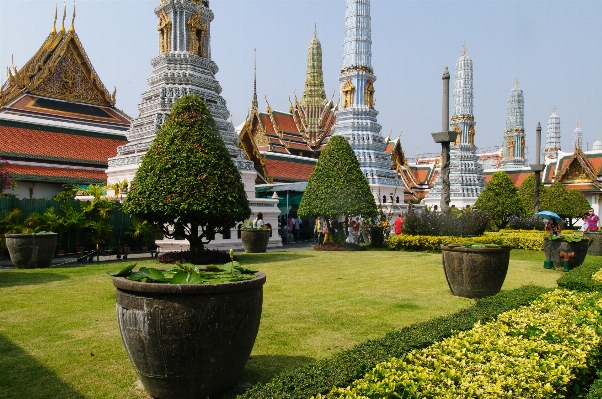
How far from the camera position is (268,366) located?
4883 mm

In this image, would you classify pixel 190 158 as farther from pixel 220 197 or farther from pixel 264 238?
pixel 264 238

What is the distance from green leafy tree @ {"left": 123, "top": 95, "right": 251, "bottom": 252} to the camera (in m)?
11.4

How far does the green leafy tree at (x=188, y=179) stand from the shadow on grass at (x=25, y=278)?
224 cm

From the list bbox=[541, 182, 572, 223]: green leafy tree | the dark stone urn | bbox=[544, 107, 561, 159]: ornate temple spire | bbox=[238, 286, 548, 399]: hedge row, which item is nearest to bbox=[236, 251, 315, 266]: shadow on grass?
the dark stone urn

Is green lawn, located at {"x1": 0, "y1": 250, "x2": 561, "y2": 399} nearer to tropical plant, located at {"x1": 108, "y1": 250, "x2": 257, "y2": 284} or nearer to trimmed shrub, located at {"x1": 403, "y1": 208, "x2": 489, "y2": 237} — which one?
tropical plant, located at {"x1": 108, "y1": 250, "x2": 257, "y2": 284}

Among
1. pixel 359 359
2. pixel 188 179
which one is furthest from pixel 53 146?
pixel 359 359

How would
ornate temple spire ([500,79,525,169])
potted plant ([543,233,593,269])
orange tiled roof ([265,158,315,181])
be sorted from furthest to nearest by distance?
ornate temple spire ([500,79,525,169])
orange tiled roof ([265,158,315,181])
potted plant ([543,233,593,269])

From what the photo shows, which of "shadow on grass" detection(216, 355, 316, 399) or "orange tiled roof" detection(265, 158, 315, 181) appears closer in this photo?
"shadow on grass" detection(216, 355, 316, 399)

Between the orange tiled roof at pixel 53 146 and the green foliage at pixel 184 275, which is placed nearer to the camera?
the green foliage at pixel 184 275

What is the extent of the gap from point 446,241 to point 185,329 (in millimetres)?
14045

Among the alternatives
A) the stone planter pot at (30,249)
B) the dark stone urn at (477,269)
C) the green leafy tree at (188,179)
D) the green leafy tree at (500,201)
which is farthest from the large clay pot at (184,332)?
the green leafy tree at (500,201)

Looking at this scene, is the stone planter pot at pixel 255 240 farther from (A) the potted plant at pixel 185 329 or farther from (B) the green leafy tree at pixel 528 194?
(B) the green leafy tree at pixel 528 194

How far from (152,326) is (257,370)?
1.41 m

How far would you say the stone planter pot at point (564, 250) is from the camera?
470 inches
